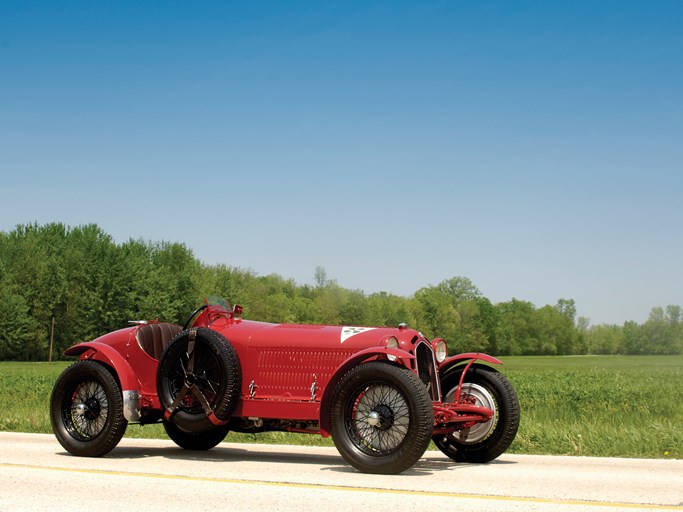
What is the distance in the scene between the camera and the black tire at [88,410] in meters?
9.14

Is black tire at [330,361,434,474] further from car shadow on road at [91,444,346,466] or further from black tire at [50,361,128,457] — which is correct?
black tire at [50,361,128,457]

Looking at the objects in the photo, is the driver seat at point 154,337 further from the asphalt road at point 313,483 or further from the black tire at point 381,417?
the black tire at point 381,417

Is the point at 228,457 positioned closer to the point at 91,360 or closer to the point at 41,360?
the point at 91,360

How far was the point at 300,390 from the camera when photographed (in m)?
8.58

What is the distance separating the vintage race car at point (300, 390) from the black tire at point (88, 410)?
0.04 ft

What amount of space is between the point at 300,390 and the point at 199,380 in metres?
1.11

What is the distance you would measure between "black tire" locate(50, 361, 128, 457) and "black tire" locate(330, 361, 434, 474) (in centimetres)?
259

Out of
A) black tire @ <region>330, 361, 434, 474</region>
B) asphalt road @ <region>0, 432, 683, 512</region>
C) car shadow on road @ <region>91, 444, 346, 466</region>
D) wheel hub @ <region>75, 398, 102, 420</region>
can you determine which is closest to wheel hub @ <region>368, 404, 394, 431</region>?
black tire @ <region>330, 361, 434, 474</region>

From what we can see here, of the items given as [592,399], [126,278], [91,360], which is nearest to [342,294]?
[126,278]

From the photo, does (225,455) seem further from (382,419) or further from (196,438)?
(382,419)

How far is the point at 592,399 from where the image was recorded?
25484 mm

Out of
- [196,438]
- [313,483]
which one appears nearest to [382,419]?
[313,483]

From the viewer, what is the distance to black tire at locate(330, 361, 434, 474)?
7.55m

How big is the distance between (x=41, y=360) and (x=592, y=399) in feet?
228
